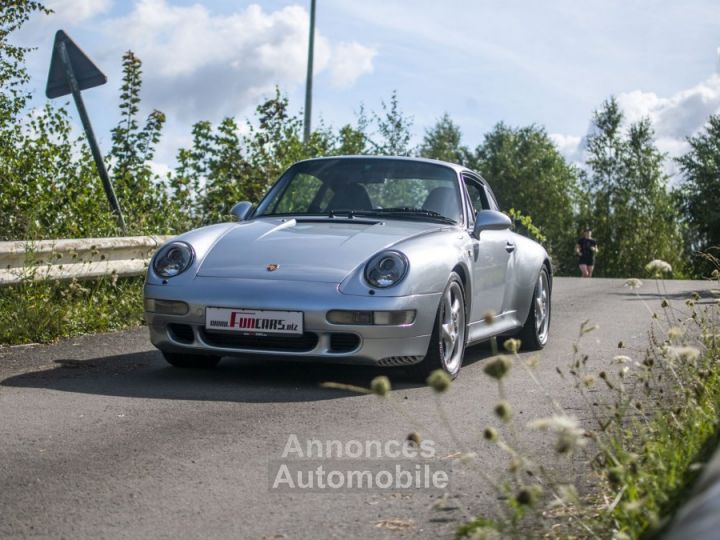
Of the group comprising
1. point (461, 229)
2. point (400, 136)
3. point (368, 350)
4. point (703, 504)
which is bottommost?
point (400, 136)

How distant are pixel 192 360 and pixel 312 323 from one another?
126cm

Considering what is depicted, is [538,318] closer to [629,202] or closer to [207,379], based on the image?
[207,379]

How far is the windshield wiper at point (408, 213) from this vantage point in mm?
8086

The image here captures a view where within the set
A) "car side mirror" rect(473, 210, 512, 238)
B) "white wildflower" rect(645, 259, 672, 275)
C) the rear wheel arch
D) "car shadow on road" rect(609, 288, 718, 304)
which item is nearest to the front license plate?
the rear wheel arch

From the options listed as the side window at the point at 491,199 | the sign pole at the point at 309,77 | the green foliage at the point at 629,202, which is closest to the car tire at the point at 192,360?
the side window at the point at 491,199

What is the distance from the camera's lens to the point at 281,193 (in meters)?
8.59

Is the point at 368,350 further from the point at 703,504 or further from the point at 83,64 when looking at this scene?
the point at 83,64

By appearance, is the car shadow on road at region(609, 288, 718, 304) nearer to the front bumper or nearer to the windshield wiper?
the windshield wiper

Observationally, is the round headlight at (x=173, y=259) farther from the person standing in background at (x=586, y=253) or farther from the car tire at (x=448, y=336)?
the person standing in background at (x=586, y=253)

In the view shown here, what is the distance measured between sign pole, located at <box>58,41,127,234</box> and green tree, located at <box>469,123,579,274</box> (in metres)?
67.0

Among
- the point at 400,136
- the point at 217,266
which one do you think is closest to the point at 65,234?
the point at 217,266

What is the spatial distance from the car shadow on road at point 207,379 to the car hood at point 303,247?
2.16ft

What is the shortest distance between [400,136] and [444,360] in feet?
93.6

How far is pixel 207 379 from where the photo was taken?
723cm
